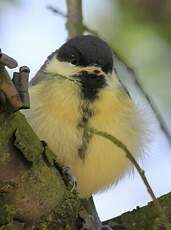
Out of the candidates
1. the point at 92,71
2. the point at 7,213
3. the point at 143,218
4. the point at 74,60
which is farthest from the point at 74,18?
the point at 7,213

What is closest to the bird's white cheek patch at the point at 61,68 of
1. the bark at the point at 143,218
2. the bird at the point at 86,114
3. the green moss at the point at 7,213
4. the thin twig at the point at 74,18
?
the bird at the point at 86,114

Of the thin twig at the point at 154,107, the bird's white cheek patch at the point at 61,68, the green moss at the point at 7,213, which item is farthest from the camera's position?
the bird's white cheek patch at the point at 61,68

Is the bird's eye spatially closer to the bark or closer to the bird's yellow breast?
the bird's yellow breast

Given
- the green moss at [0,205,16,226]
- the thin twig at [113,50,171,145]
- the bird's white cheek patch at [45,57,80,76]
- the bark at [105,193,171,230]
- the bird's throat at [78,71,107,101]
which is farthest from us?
the bird's white cheek patch at [45,57,80,76]

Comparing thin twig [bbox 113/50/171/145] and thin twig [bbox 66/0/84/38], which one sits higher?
thin twig [bbox 66/0/84/38]

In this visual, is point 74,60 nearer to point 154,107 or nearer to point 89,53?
point 89,53

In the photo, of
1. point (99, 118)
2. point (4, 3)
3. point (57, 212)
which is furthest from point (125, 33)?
point (57, 212)

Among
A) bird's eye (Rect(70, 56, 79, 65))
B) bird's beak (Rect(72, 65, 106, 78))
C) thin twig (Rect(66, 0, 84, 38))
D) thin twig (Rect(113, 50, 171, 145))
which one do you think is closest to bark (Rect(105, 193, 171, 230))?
thin twig (Rect(113, 50, 171, 145))

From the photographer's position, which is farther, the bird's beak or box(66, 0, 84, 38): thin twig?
box(66, 0, 84, 38): thin twig

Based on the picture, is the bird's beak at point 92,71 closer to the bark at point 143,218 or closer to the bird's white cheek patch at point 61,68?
the bird's white cheek patch at point 61,68
